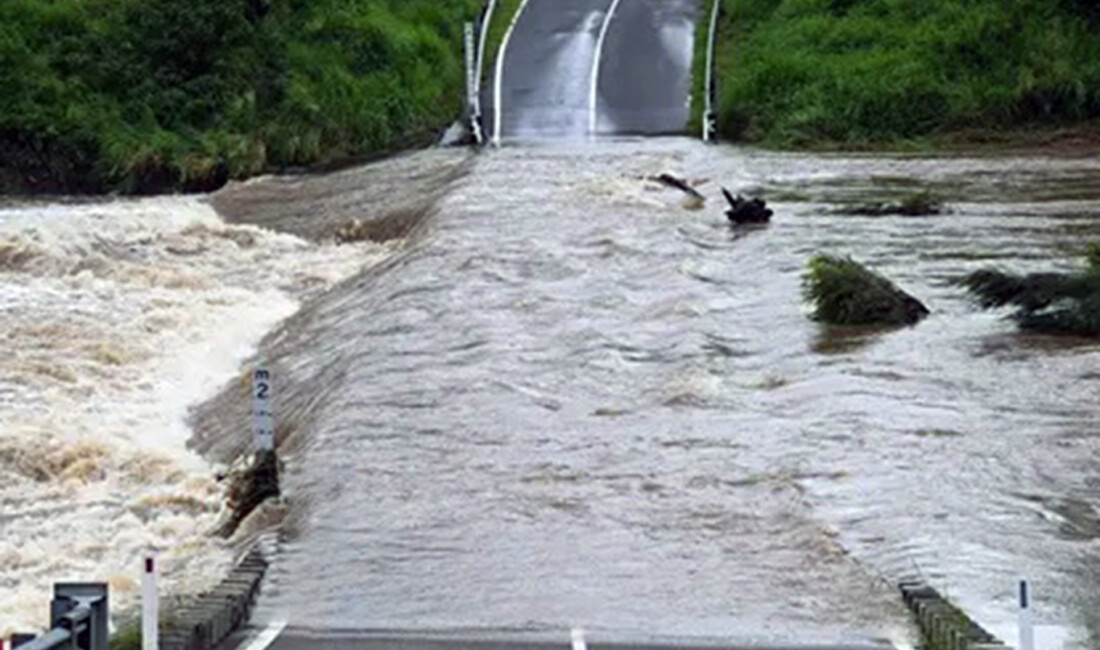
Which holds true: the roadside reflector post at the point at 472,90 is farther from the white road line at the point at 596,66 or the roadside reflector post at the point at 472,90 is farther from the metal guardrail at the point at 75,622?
the metal guardrail at the point at 75,622

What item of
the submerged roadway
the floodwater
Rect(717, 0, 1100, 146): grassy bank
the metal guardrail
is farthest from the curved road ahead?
the metal guardrail

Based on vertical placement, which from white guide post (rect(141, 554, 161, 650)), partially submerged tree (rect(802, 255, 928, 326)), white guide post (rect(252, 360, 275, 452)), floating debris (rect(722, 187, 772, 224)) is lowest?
floating debris (rect(722, 187, 772, 224))

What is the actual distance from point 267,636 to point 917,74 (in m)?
34.7

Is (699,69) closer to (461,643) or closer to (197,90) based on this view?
(197,90)

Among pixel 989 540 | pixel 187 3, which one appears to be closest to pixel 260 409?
pixel 989 540

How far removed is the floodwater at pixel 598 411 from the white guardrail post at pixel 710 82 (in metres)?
7.76

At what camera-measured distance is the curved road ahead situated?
152 ft

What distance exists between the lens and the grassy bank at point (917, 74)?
149 ft

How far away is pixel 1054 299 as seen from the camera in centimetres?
2475

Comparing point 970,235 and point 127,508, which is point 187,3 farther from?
point 127,508

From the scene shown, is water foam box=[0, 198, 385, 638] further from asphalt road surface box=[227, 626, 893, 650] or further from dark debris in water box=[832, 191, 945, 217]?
dark debris in water box=[832, 191, 945, 217]

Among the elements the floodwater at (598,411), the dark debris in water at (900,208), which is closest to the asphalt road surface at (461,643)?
the floodwater at (598,411)

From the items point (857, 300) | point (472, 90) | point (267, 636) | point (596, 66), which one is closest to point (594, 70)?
point (596, 66)

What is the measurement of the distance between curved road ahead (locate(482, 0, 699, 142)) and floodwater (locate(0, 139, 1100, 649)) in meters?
8.57
